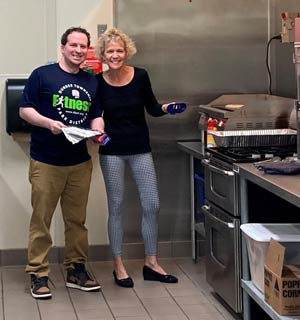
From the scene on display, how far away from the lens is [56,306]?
4062 mm

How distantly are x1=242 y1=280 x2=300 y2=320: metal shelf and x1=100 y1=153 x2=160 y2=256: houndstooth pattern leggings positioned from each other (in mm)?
1043

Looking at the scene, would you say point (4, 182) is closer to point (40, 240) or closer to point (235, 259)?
point (40, 240)

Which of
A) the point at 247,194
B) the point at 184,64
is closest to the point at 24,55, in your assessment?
the point at 184,64

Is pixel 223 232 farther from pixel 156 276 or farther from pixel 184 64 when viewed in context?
pixel 184 64

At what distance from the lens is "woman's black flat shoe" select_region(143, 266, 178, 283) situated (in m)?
4.48

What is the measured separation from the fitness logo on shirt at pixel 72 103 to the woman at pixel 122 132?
184mm

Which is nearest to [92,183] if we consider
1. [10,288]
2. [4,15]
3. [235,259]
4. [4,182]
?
[4,182]

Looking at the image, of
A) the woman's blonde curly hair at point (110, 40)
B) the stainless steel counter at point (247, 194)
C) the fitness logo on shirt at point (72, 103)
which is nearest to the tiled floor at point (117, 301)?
the stainless steel counter at point (247, 194)

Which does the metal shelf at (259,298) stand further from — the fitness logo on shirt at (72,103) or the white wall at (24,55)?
the white wall at (24,55)

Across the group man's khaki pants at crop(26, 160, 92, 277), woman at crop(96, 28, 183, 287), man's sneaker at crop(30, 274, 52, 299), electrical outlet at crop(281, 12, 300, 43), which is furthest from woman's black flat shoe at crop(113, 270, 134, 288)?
electrical outlet at crop(281, 12, 300, 43)

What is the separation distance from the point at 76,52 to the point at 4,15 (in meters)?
0.86

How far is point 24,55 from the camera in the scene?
15.7 ft

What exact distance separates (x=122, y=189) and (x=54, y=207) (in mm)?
419

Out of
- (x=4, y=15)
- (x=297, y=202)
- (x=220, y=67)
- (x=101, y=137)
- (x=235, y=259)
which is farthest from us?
(x=220, y=67)
